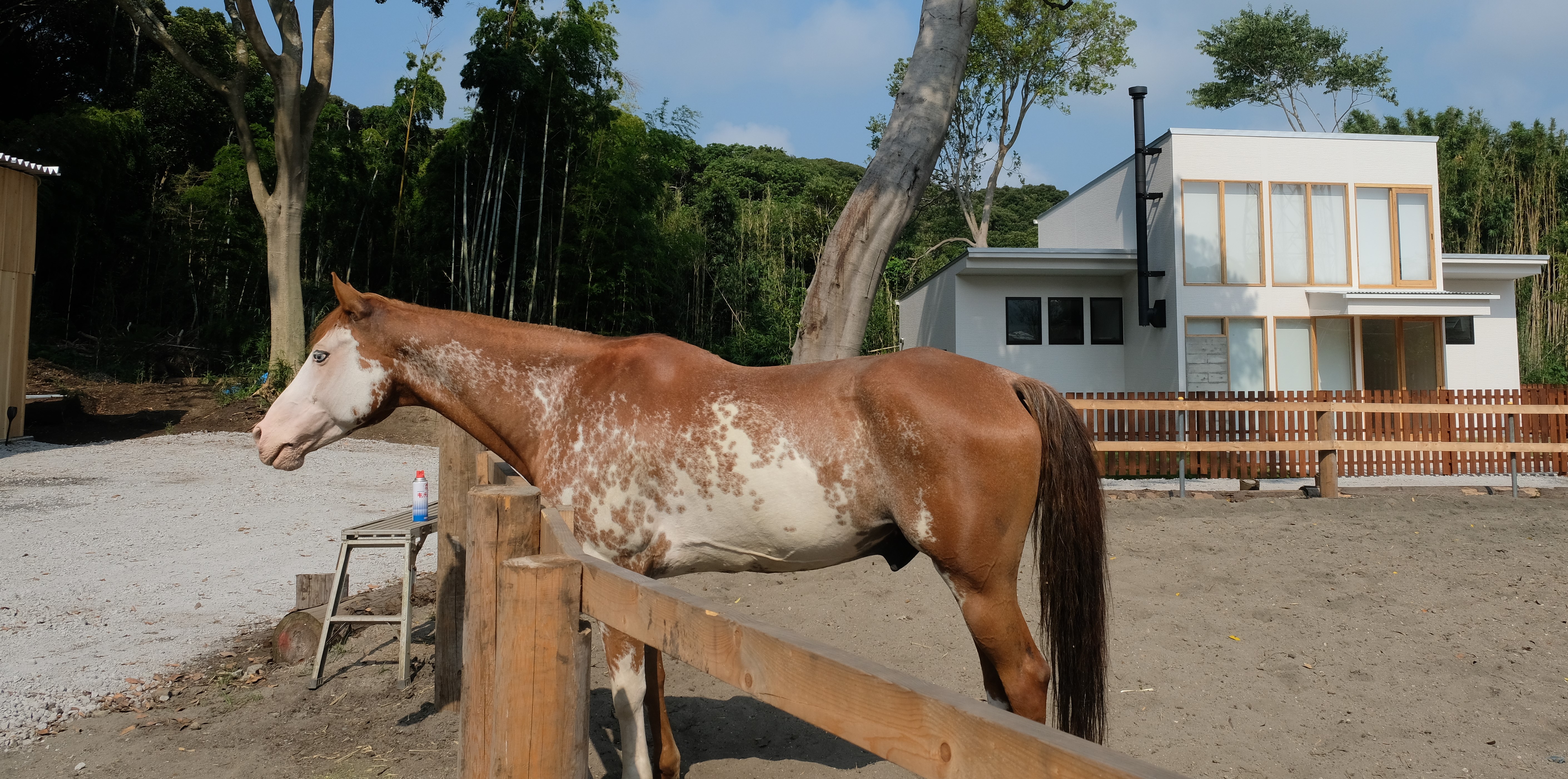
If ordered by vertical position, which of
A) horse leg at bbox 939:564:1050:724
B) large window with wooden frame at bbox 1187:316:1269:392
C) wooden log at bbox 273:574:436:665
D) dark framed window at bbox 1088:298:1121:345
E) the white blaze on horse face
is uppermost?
dark framed window at bbox 1088:298:1121:345

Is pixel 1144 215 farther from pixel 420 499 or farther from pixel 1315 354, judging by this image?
pixel 420 499

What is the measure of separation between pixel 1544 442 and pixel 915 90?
37.7ft

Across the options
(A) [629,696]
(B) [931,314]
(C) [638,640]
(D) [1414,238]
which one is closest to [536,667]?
(C) [638,640]

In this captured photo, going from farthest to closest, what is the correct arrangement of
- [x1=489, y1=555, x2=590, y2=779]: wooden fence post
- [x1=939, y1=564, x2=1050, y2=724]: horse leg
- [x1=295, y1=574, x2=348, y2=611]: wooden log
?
[x1=295, y1=574, x2=348, y2=611]: wooden log → [x1=939, y1=564, x2=1050, y2=724]: horse leg → [x1=489, y1=555, x2=590, y2=779]: wooden fence post

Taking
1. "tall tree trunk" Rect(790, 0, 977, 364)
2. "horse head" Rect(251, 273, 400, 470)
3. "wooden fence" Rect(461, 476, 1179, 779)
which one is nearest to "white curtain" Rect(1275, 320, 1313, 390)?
"tall tree trunk" Rect(790, 0, 977, 364)

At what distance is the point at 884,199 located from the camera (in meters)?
6.04

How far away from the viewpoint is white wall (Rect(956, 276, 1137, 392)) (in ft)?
50.4

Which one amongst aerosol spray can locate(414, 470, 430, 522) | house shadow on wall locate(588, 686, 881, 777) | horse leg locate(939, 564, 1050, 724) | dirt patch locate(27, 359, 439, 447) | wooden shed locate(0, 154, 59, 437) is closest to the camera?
horse leg locate(939, 564, 1050, 724)

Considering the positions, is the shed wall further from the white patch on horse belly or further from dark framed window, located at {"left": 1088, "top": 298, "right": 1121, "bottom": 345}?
dark framed window, located at {"left": 1088, "top": 298, "right": 1121, "bottom": 345}

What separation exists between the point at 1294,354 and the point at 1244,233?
7.42ft

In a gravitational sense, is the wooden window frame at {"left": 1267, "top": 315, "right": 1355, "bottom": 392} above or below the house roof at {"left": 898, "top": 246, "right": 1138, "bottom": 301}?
below

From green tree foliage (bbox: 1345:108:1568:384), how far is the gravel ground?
23.2 m

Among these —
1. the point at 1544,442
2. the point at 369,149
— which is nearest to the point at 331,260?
the point at 369,149

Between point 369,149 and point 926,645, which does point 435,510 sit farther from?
point 369,149
